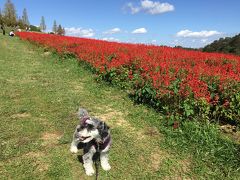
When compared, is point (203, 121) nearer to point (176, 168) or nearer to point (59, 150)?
point (176, 168)

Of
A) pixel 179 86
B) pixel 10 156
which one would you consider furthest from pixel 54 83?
pixel 10 156

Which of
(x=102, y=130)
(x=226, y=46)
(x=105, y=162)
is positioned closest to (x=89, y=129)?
(x=102, y=130)

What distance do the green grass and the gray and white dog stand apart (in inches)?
7.4

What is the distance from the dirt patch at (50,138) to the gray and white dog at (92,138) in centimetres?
127

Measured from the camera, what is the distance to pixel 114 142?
6.01 metres

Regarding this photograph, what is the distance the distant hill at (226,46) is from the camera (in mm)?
23312

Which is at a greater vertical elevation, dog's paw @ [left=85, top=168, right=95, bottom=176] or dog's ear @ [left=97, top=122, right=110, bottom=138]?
dog's ear @ [left=97, top=122, right=110, bottom=138]

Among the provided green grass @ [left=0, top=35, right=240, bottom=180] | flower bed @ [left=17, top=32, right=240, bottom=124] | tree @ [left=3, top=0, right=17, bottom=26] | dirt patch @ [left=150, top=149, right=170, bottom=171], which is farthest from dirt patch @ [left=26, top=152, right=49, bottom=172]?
tree @ [left=3, top=0, right=17, bottom=26]

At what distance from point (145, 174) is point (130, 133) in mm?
1596

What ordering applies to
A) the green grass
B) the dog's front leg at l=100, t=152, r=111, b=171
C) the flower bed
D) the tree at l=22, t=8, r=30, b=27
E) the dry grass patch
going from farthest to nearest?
the tree at l=22, t=8, r=30, b=27 < the dry grass patch < the flower bed < the green grass < the dog's front leg at l=100, t=152, r=111, b=171

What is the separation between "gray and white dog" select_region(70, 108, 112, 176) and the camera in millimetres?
4223

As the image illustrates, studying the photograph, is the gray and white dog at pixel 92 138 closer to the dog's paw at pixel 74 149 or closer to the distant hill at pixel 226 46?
the dog's paw at pixel 74 149

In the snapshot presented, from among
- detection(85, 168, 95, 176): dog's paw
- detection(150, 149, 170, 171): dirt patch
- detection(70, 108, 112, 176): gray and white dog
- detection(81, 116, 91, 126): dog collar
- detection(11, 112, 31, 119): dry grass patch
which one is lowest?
detection(150, 149, 170, 171): dirt patch

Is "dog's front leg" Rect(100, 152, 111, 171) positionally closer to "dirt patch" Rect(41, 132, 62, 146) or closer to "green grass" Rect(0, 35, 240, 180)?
"green grass" Rect(0, 35, 240, 180)
